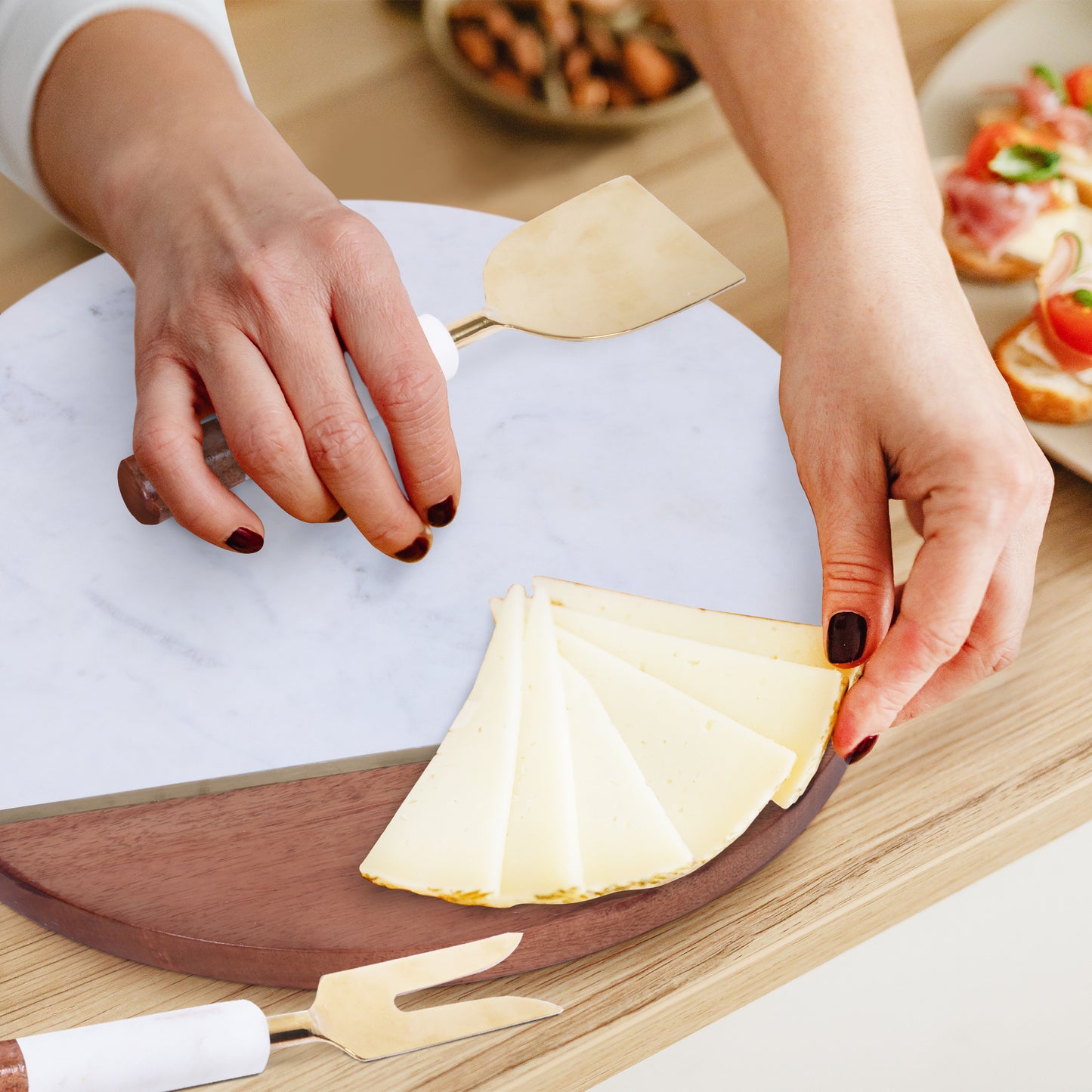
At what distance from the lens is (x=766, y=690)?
0.79 metres

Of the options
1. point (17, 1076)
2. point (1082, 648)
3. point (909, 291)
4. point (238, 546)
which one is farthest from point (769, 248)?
point (17, 1076)

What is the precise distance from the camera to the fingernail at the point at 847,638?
→ 0.79 meters

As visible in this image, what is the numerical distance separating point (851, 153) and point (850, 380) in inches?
10.4

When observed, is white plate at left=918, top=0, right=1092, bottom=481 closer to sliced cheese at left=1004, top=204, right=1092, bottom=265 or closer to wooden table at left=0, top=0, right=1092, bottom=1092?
sliced cheese at left=1004, top=204, right=1092, bottom=265

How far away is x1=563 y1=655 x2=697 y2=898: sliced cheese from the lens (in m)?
0.73

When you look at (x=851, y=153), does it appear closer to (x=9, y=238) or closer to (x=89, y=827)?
(x=89, y=827)

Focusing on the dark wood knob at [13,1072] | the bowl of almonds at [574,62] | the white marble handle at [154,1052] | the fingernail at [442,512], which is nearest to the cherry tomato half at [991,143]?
the bowl of almonds at [574,62]

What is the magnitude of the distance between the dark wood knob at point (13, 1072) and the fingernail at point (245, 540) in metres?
0.41

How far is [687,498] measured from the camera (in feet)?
3.12

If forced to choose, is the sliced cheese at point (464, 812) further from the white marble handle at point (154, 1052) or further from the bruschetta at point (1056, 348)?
the bruschetta at point (1056, 348)

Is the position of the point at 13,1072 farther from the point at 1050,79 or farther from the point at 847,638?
the point at 1050,79

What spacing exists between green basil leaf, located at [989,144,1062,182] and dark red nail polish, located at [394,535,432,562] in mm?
885

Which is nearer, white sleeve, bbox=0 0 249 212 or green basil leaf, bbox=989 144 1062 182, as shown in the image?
white sleeve, bbox=0 0 249 212

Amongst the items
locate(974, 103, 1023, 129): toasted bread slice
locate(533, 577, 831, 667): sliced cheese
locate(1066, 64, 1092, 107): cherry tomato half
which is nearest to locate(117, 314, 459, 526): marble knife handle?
locate(533, 577, 831, 667): sliced cheese
